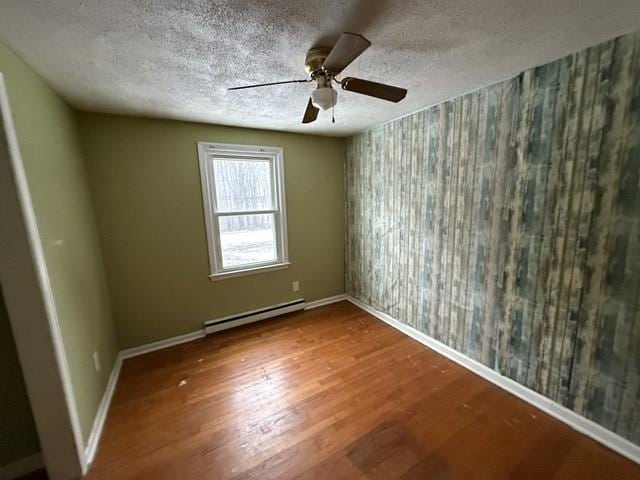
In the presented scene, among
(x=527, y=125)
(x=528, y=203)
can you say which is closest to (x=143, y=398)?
(x=528, y=203)

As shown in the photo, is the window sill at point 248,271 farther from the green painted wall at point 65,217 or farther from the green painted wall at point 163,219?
the green painted wall at point 65,217

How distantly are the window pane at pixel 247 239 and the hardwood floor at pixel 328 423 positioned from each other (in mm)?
1010

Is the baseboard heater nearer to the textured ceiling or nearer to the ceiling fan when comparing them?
the textured ceiling

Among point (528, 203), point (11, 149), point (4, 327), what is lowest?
point (4, 327)

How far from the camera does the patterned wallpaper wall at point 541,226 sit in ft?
4.42

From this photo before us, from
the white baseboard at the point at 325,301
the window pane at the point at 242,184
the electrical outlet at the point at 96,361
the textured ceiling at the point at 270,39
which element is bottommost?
the white baseboard at the point at 325,301

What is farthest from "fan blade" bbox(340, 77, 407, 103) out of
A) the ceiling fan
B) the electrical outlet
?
the electrical outlet

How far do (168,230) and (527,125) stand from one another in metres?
3.07

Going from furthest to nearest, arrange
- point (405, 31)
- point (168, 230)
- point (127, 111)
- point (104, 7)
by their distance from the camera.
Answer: point (168, 230)
point (127, 111)
point (405, 31)
point (104, 7)

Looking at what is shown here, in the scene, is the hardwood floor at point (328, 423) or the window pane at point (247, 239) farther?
the window pane at point (247, 239)

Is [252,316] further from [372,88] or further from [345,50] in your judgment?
[345,50]

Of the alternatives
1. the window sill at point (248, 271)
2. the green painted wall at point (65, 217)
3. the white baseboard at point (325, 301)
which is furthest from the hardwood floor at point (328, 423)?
the white baseboard at point (325, 301)

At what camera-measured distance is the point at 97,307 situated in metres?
1.95

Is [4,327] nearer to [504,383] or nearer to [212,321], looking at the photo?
[212,321]
